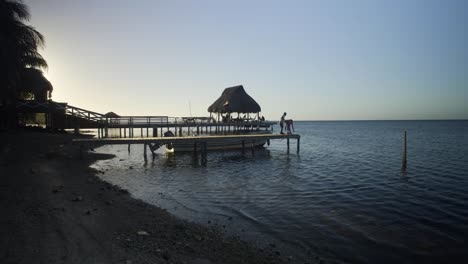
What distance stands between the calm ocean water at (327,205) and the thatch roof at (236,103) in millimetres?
18770

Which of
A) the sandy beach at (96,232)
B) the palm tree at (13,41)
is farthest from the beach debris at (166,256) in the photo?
the palm tree at (13,41)

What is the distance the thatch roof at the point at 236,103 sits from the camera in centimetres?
4047

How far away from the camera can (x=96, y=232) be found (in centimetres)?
720

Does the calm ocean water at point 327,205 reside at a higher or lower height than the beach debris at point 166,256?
lower

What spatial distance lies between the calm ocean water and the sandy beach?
1.31 meters

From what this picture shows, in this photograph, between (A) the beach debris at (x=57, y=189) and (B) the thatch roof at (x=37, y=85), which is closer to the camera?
(A) the beach debris at (x=57, y=189)

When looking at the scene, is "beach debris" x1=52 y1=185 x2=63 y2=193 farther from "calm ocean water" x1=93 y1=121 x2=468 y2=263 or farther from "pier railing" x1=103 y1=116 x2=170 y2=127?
"pier railing" x1=103 y1=116 x2=170 y2=127

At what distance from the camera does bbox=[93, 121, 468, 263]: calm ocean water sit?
8.08m

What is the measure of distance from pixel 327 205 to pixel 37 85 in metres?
34.1

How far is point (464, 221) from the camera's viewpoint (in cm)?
1028

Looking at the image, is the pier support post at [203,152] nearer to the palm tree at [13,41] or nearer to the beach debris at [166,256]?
the palm tree at [13,41]

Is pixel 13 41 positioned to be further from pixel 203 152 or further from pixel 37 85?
pixel 203 152

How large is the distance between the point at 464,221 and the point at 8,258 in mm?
13934

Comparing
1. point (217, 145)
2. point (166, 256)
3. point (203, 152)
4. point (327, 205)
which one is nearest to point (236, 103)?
point (217, 145)
